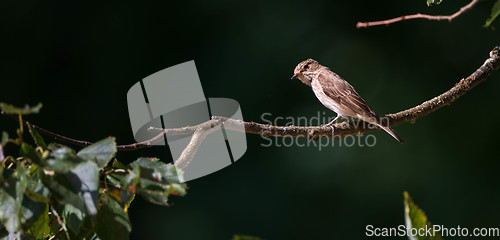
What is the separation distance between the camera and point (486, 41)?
252 inches

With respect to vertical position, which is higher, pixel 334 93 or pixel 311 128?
pixel 334 93

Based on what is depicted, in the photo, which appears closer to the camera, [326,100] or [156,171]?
[156,171]

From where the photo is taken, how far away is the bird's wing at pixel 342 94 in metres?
4.28

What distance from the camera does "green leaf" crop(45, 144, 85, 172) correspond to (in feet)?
3.94

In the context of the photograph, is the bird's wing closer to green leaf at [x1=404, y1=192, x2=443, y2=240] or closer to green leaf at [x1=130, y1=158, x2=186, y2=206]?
green leaf at [x1=130, y1=158, x2=186, y2=206]

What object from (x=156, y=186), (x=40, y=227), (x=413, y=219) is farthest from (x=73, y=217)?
(x=413, y=219)

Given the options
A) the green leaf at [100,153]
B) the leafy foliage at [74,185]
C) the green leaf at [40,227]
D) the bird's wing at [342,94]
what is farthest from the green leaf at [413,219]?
the bird's wing at [342,94]

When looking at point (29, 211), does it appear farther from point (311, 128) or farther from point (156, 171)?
point (311, 128)

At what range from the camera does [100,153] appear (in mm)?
1285

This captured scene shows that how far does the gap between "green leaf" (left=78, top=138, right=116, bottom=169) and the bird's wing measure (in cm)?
301

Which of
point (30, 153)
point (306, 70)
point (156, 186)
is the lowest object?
point (156, 186)

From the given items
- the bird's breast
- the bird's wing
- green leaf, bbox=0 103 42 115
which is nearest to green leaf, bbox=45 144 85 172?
green leaf, bbox=0 103 42 115

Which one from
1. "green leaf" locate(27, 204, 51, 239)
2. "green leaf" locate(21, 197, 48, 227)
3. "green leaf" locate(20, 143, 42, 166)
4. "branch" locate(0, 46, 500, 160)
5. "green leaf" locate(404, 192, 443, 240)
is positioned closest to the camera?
"green leaf" locate(404, 192, 443, 240)

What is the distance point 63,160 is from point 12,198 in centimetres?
15
